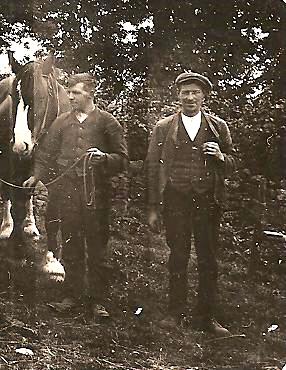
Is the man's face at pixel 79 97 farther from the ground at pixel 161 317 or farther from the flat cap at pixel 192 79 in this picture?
the ground at pixel 161 317

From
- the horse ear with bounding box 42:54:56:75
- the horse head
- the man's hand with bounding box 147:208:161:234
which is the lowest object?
the man's hand with bounding box 147:208:161:234

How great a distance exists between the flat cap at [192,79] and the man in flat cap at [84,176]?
1.30 feet

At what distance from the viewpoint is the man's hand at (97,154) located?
129 inches

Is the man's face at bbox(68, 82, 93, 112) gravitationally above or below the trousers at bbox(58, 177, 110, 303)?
above

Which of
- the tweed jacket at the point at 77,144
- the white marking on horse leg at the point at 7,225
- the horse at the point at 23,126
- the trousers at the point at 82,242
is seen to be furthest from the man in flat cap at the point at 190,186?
the white marking on horse leg at the point at 7,225

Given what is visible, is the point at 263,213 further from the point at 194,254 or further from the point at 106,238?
the point at 106,238

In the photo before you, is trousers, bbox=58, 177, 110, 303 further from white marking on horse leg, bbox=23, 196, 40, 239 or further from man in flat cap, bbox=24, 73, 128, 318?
white marking on horse leg, bbox=23, 196, 40, 239

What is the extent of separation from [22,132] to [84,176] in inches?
16.2

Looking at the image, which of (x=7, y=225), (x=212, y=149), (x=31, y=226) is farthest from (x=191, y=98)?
(x=7, y=225)

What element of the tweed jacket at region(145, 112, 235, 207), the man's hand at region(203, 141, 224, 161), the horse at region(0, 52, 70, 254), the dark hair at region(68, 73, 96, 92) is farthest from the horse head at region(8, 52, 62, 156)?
the man's hand at region(203, 141, 224, 161)

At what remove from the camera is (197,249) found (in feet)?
10.6

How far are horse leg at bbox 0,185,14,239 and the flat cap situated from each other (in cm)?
110

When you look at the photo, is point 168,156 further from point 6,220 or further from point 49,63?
point 6,220

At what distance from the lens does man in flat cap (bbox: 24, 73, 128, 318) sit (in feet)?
10.7
